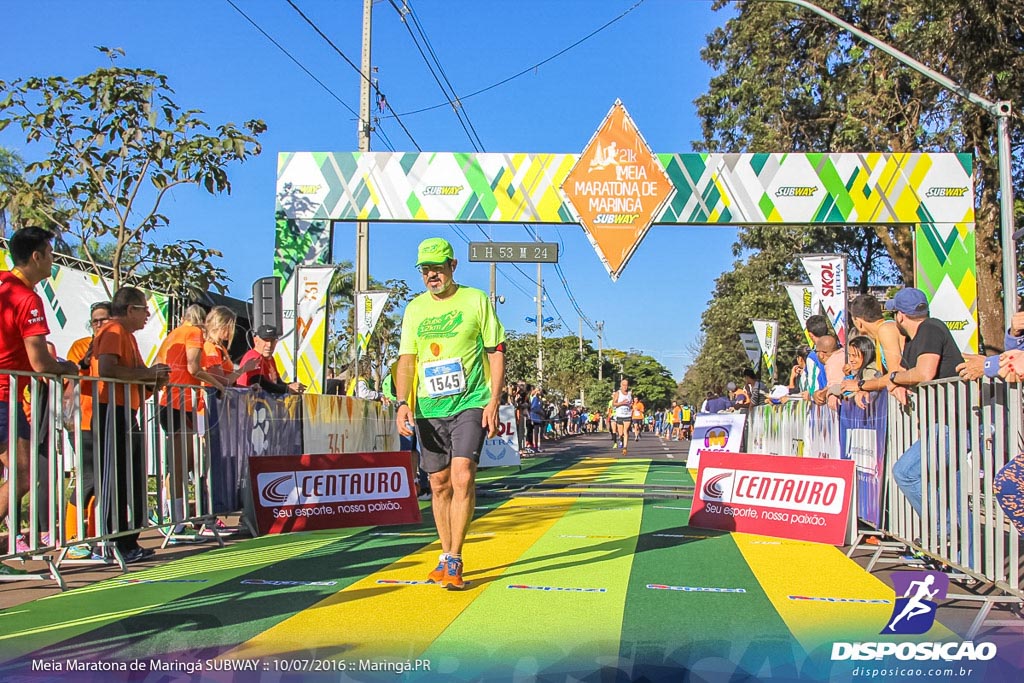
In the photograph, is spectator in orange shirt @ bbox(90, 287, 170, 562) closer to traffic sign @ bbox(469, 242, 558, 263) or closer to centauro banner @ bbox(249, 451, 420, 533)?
centauro banner @ bbox(249, 451, 420, 533)

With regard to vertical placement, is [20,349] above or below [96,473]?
above

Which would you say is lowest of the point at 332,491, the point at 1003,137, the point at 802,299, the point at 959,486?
the point at 332,491

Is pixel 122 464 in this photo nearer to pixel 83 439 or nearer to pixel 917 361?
pixel 83 439

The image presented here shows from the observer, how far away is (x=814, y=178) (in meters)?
14.3

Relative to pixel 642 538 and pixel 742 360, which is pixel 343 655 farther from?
pixel 742 360

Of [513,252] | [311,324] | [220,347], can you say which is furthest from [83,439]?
[513,252]

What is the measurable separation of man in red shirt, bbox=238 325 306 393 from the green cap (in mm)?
4121

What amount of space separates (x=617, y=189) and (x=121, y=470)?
9222mm

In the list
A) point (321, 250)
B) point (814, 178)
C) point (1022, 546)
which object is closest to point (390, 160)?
point (321, 250)

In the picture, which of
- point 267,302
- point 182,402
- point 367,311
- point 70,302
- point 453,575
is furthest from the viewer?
point 70,302

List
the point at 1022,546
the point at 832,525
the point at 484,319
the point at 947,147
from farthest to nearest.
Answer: the point at 947,147, the point at 832,525, the point at 484,319, the point at 1022,546

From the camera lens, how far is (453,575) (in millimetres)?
5520

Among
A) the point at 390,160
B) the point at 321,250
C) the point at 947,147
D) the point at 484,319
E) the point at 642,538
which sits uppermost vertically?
the point at 947,147

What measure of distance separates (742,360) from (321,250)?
41.5 meters
